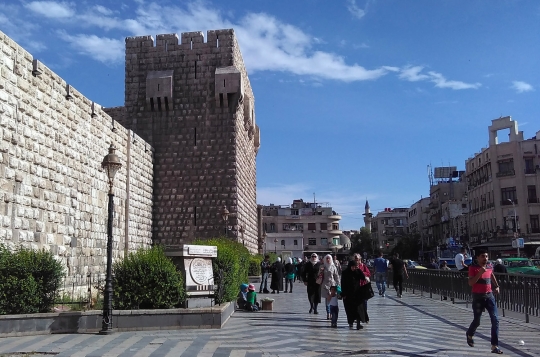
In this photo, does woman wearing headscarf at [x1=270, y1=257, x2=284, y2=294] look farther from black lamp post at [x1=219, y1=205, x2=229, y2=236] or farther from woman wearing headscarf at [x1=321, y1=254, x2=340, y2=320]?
woman wearing headscarf at [x1=321, y1=254, x2=340, y2=320]

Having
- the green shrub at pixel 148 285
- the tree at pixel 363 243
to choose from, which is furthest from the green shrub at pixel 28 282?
the tree at pixel 363 243

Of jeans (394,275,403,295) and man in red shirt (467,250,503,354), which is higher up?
man in red shirt (467,250,503,354)

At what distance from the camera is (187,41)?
80.5 feet

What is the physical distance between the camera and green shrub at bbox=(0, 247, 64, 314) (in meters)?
8.77

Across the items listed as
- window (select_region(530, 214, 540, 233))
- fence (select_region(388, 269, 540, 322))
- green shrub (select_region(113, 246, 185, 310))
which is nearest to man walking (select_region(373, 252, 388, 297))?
fence (select_region(388, 269, 540, 322))

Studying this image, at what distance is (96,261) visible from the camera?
16250 millimetres

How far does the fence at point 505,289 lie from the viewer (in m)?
10.3

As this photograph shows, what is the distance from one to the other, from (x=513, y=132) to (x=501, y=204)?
7.02m

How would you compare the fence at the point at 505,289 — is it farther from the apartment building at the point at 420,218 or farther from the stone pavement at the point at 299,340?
the apartment building at the point at 420,218

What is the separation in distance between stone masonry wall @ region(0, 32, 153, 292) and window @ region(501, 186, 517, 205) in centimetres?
3509

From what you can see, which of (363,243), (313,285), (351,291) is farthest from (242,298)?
(363,243)

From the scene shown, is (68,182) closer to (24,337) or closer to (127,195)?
(127,195)

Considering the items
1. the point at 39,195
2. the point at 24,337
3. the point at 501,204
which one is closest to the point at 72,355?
the point at 24,337

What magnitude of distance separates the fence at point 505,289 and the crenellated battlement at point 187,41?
44.6 ft
